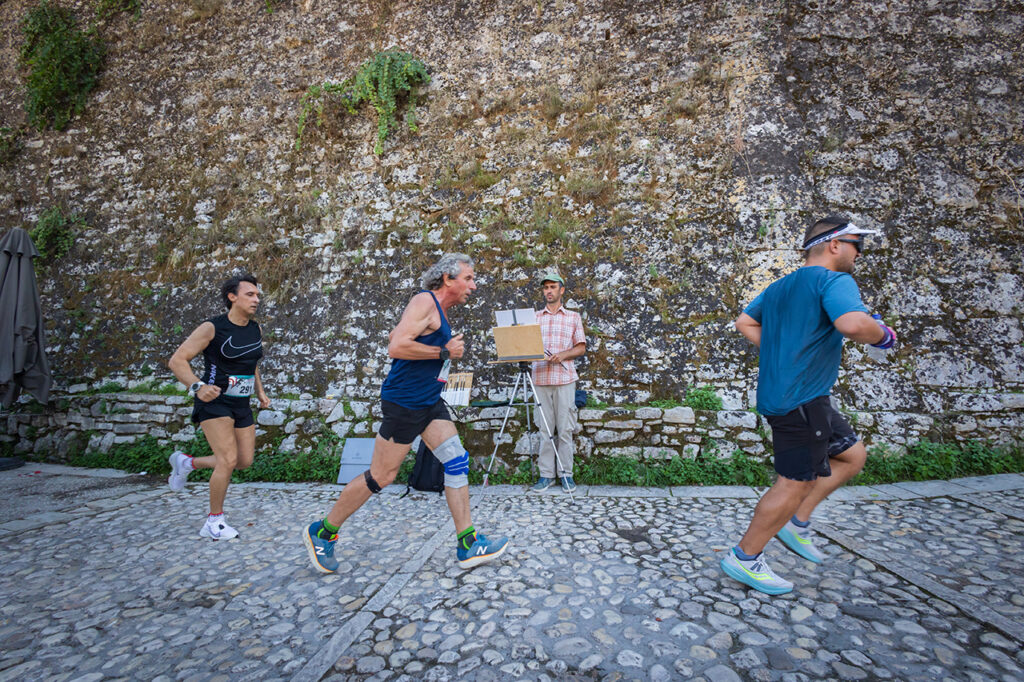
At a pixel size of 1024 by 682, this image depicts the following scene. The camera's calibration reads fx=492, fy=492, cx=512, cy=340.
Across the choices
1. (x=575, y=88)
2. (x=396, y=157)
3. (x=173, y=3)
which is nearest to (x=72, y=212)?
(x=173, y=3)

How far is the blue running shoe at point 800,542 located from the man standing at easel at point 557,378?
83.2 inches

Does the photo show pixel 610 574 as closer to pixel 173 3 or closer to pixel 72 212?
pixel 72 212

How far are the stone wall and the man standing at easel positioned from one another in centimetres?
53

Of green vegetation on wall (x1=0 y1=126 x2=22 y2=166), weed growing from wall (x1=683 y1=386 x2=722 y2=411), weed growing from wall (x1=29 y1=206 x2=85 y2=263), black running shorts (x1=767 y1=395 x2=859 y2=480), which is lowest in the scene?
weed growing from wall (x1=683 y1=386 x2=722 y2=411)

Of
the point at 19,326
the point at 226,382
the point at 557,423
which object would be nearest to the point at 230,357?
the point at 226,382

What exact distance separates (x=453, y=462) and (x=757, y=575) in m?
1.80

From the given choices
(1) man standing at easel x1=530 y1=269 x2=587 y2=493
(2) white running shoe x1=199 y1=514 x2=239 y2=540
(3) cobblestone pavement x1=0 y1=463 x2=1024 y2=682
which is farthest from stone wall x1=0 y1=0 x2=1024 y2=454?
(2) white running shoe x1=199 y1=514 x2=239 y2=540

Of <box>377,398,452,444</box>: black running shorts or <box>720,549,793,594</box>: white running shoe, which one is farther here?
<box>377,398,452,444</box>: black running shorts

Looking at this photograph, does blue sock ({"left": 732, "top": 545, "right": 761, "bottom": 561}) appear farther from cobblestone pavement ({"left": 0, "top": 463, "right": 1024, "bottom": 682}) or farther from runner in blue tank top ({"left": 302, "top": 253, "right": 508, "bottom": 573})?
runner in blue tank top ({"left": 302, "top": 253, "right": 508, "bottom": 573})

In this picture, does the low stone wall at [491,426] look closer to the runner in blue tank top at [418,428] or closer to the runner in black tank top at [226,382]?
the runner in black tank top at [226,382]

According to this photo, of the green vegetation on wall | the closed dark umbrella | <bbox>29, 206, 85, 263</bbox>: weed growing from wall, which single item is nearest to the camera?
the closed dark umbrella

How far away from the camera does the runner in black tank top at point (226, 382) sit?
3.66 metres

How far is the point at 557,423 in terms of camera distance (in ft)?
16.6

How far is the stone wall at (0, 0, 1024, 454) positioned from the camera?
527 cm
